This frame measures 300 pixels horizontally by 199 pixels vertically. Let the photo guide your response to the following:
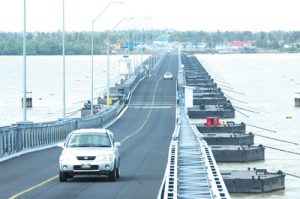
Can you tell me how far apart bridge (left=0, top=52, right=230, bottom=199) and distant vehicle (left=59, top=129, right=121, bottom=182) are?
0.38 meters

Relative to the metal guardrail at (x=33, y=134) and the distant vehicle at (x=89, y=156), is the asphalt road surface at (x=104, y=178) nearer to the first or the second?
the distant vehicle at (x=89, y=156)

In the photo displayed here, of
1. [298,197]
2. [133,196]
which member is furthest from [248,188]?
[133,196]

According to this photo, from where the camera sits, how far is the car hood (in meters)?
28.4

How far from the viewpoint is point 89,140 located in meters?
29.5

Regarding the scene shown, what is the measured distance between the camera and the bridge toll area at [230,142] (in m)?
41.8

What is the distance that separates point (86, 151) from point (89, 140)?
101cm

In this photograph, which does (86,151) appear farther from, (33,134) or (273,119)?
(273,119)

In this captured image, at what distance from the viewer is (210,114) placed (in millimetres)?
100375

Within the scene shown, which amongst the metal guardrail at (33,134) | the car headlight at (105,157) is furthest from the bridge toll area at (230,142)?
the car headlight at (105,157)

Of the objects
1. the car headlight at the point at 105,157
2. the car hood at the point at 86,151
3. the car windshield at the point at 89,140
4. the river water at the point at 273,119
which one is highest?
the car windshield at the point at 89,140

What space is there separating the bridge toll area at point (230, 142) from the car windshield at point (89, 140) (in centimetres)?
1223

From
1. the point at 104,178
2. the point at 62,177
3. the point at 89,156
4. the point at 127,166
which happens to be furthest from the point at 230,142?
the point at 89,156

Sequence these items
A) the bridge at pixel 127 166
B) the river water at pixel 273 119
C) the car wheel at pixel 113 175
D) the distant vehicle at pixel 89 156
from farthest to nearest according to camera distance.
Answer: the river water at pixel 273 119 < the car wheel at pixel 113 175 < the distant vehicle at pixel 89 156 < the bridge at pixel 127 166

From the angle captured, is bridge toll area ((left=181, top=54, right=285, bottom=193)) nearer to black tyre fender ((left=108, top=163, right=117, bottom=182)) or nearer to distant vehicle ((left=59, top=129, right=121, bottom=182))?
black tyre fender ((left=108, top=163, right=117, bottom=182))
